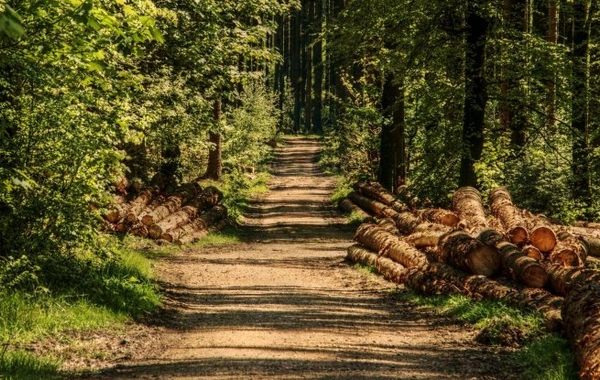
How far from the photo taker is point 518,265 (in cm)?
1050

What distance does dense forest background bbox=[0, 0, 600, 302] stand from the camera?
31.6 feet

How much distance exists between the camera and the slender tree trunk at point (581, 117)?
17438mm

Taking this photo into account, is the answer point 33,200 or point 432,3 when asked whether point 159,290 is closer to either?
point 33,200

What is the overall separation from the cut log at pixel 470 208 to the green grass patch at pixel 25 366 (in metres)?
8.26

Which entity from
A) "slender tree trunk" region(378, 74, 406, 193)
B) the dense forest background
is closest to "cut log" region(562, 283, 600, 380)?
the dense forest background

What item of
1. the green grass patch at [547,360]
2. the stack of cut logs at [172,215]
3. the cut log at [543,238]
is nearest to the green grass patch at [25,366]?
the green grass patch at [547,360]

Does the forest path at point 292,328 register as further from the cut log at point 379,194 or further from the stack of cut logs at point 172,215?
the cut log at point 379,194

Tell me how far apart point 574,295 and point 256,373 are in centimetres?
352

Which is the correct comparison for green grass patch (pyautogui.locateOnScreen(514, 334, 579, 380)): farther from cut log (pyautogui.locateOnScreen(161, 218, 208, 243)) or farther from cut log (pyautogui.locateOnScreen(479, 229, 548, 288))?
cut log (pyautogui.locateOnScreen(161, 218, 208, 243))

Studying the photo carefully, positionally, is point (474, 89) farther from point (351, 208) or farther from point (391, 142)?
point (351, 208)

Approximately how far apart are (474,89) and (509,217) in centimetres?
438

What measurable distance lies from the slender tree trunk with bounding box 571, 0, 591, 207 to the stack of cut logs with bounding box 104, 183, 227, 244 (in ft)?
32.9

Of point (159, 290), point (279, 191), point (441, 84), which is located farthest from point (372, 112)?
point (159, 290)

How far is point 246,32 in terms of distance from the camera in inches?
784
